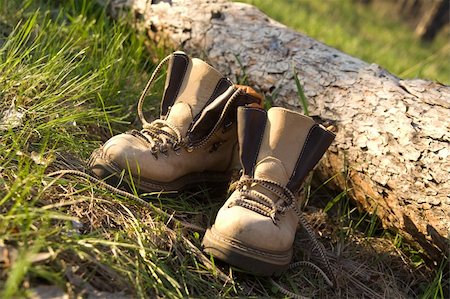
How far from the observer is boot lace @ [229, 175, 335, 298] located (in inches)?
73.7

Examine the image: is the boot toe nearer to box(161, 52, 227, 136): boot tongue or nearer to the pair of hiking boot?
the pair of hiking boot

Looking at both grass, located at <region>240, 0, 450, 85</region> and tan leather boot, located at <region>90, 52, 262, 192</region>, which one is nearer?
tan leather boot, located at <region>90, 52, 262, 192</region>

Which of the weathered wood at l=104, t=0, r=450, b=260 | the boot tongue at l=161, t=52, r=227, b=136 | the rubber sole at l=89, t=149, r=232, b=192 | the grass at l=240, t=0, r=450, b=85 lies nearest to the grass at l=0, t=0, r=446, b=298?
the rubber sole at l=89, t=149, r=232, b=192

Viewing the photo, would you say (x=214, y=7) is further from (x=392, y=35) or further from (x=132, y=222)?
(x=392, y=35)

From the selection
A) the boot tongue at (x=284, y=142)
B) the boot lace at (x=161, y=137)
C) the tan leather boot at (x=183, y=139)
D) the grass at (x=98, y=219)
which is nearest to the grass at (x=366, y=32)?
the grass at (x=98, y=219)

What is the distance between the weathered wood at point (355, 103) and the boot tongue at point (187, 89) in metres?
0.51

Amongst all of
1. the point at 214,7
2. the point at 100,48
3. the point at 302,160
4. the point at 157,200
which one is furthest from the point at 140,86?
the point at 302,160

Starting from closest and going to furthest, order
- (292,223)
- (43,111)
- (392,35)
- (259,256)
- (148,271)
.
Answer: (148,271), (259,256), (292,223), (43,111), (392,35)

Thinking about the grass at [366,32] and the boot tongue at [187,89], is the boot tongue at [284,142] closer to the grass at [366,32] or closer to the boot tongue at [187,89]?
the boot tongue at [187,89]

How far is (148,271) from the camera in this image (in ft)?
5.34

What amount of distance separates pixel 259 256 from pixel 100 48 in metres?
1.49

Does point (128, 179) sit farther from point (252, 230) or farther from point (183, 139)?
point (252, 230)

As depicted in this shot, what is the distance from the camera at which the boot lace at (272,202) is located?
73.7 inches

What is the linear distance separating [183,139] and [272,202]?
1.39 ft
